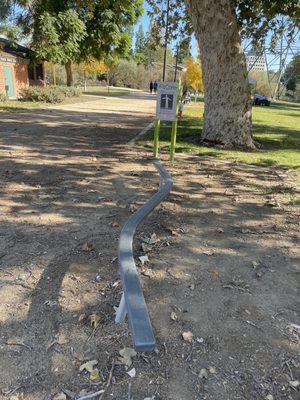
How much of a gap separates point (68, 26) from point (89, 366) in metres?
26.9

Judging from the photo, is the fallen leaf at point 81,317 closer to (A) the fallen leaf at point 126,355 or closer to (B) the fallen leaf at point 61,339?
(B) the fallen leaf at point 61,339

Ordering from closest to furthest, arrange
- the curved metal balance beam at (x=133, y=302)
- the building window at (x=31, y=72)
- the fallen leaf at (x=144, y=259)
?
the curved metal balance beam at (x=133, y=302)
the fallen leaf at (x=144, y=259)
the building window at (x=31, y=72)

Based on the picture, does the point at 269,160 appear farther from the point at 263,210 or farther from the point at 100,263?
the point at 100,263

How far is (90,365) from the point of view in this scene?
2197 millimetres

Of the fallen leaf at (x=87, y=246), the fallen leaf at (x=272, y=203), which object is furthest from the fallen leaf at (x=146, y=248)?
the fallen leaf at (x=272, y=203)

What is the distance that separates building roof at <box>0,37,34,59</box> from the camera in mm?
26803

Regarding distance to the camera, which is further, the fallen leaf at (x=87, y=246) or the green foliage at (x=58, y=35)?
the green foliage at (x=58, y=35)

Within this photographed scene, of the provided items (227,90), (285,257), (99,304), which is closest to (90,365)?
(99,304)

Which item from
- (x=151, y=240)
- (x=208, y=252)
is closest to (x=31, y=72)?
(x=151, y=240)

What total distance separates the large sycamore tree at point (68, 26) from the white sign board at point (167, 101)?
56.6ft

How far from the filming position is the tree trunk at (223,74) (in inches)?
339

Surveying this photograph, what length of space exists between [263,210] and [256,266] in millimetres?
1711

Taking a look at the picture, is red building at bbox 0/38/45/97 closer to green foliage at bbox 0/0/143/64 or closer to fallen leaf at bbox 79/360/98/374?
green foliage at bbox 0/0/143/64

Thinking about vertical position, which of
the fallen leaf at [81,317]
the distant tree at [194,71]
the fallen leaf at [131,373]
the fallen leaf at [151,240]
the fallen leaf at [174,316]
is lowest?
the fallen leaf at [131,373]
